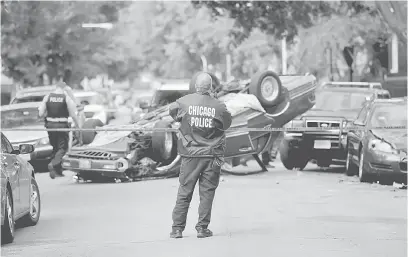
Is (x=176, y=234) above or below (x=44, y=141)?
below

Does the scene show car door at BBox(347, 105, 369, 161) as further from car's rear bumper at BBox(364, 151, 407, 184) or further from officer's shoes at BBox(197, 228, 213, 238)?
officer's shoes at BBox(197, 228, 213, 238)

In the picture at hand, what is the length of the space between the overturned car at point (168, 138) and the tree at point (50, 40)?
65.9 ft

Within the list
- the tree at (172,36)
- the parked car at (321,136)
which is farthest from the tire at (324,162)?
the tree at (172,36)

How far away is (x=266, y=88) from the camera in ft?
64.7

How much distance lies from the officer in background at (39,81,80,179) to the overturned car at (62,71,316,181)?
25.2 inches

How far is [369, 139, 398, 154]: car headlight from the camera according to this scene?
17.1 meters

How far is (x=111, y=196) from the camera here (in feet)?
52.6

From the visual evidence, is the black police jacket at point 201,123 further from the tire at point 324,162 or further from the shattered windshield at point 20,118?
the shattered windshield at point 20,118

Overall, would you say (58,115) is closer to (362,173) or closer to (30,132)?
(30,132)

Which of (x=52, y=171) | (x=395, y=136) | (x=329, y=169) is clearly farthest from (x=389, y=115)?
(x=52, y=171)

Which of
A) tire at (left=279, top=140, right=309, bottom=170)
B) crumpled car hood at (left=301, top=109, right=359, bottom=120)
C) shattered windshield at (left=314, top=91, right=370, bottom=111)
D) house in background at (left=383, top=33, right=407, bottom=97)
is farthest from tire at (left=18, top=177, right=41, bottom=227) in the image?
house in background at (left=383, top=33, right=407, bottom=97)

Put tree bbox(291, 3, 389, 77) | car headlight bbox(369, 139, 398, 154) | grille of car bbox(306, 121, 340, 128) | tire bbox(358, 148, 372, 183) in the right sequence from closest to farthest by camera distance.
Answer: car headlight bbox(369, 139, 398, 154)
tire bbox(358, 148, 372, 183)
grille of car bbox(306, 121, 340, 128)
tree bbox(291, 3, 389, 77)

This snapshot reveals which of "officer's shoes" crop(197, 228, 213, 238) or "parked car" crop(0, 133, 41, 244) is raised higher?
"parked car" crop(0, 133, 41, 244)

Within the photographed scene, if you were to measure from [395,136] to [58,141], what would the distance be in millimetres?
6477
